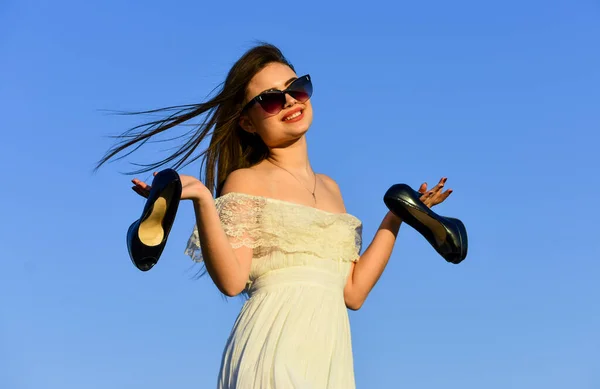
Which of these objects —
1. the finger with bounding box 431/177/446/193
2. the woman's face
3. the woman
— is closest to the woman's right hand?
the woman

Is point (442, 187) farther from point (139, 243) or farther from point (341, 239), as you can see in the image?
point (139, 243)

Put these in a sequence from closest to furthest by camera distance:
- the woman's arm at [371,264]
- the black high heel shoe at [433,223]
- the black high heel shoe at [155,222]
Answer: the black high heel shoe at [155,222] < the black high heel shoe at [433,223] < the woman's arm at [371,264]

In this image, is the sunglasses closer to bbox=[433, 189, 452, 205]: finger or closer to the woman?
the woman

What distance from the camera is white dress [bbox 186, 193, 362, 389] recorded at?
5.86 m

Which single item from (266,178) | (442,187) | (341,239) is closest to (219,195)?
(266,178)

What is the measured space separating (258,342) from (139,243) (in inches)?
35.8

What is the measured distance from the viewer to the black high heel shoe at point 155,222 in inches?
215

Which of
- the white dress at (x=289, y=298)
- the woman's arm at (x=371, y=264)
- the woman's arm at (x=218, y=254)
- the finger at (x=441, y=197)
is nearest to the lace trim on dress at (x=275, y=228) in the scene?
the white dress at (x=289, y=298)

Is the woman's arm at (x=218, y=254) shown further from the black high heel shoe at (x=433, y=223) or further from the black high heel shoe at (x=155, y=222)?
the black high heel shoe at (x=433, y=223)

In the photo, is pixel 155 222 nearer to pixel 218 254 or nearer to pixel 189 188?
pixel 189 188

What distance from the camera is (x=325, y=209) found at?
661cm

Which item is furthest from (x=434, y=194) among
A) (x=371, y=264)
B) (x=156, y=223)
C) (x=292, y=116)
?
(x=156, y=223)

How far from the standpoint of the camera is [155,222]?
18.2 feet

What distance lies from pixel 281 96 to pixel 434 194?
113 centimetres
